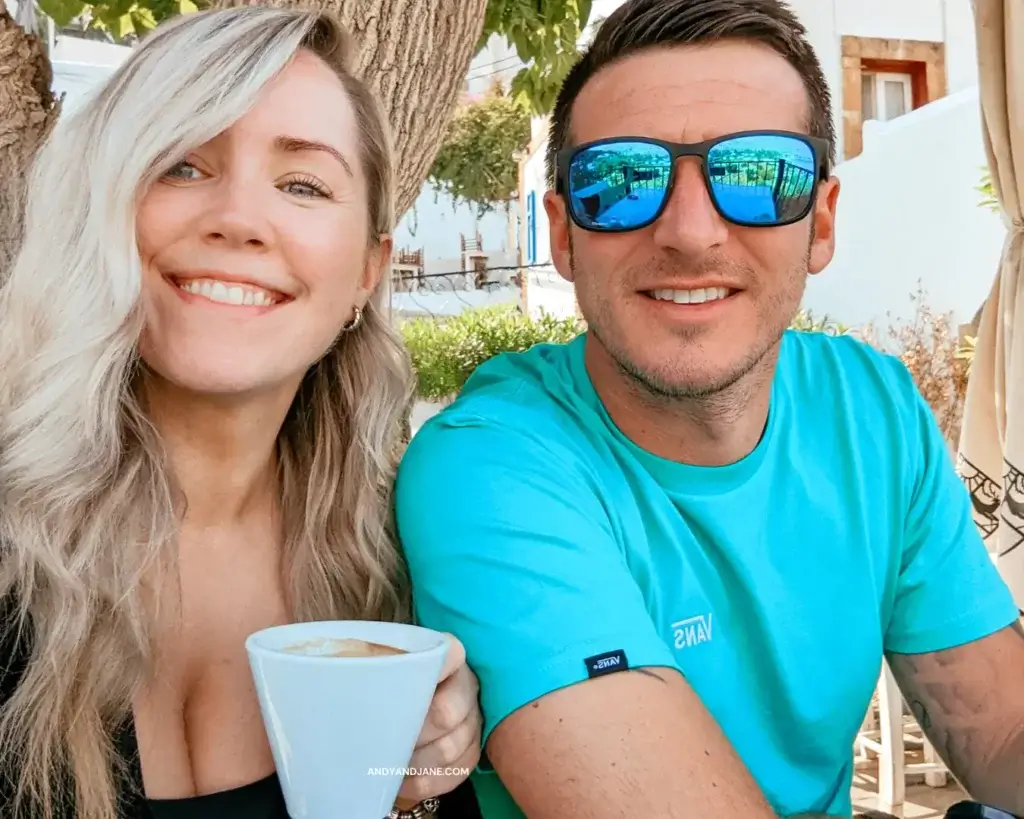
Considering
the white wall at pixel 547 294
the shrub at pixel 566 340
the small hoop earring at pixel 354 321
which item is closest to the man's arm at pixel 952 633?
the small hoop earring at pixel 354 321

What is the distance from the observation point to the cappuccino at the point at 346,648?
40.3 inches

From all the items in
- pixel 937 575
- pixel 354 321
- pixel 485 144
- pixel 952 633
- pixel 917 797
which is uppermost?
pixel 485 144

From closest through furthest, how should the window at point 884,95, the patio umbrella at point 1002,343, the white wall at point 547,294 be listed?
1. the patio umbrella at point 1002,343
2. the window at point 884,95
3. the white wall at point 547,294

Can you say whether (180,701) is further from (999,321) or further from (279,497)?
(999,321)

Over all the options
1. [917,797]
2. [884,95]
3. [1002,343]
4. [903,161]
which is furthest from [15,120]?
[884,95]

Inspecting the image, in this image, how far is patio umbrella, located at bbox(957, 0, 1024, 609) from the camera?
268 cm

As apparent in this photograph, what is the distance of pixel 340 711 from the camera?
35.9 inches

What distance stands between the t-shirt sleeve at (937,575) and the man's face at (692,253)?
1.42 feet

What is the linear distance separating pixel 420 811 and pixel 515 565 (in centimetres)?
43

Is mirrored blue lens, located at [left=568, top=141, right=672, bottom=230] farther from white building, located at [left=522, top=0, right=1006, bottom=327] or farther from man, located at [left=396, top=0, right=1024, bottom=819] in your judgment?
white building, located at [left=522, top=0, right=1006, bottom=327]

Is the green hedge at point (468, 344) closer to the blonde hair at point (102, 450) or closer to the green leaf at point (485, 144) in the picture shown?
the blonde hair at point (102, 450)

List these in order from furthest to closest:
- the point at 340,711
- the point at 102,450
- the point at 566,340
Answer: the point at 566,340
the point at 102,450
the point at 340,711

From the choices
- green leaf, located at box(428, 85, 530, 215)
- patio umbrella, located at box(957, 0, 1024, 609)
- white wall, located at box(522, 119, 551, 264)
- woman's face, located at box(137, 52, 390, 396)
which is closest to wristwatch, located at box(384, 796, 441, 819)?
woman's face, located at box(137, 52, 390, 396)

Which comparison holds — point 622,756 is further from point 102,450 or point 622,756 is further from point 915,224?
point 915,224
